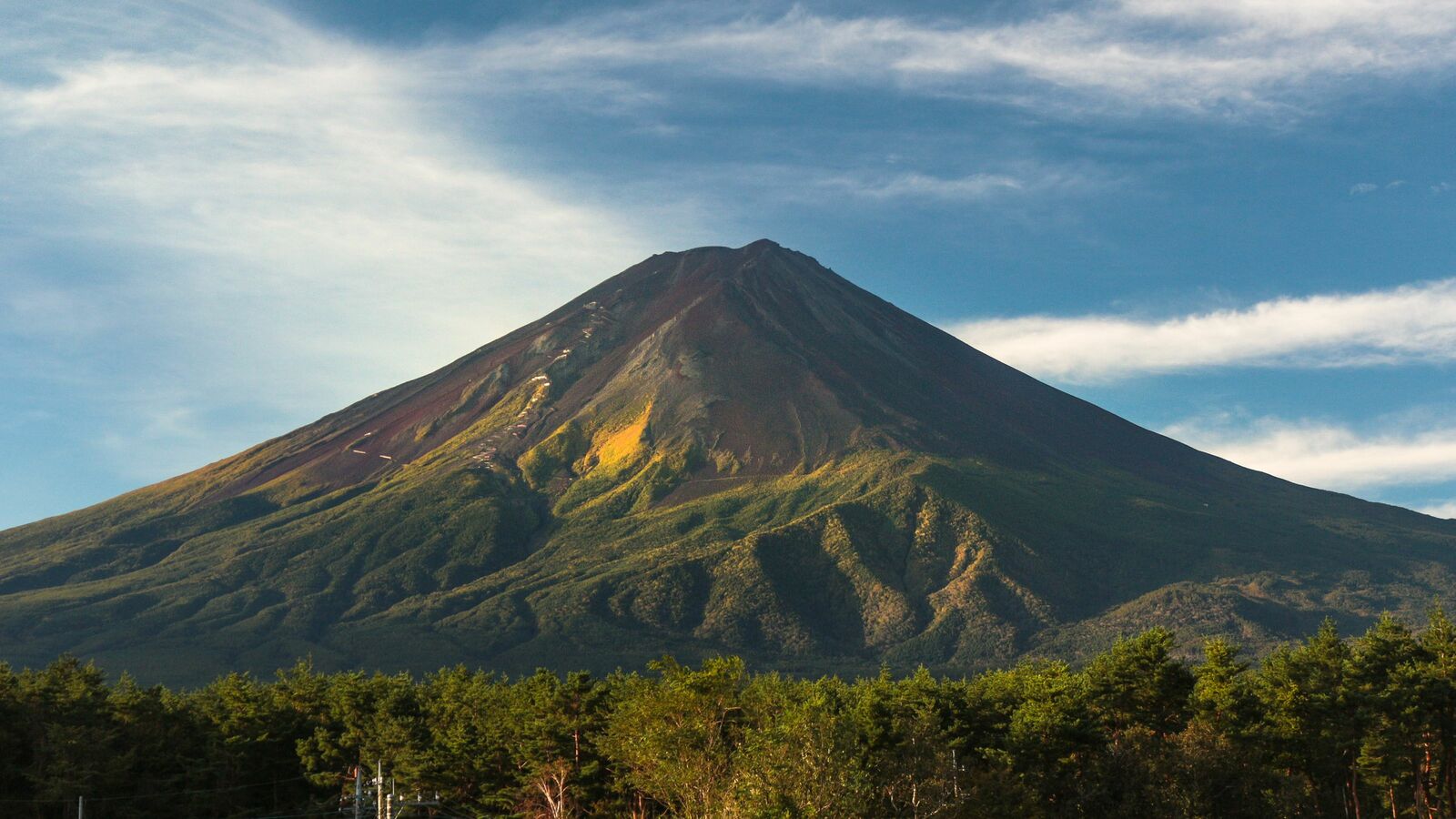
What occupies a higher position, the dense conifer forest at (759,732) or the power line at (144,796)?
the dense conifer forest at (759,732)

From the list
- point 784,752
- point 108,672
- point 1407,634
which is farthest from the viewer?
point 108,672

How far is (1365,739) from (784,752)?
1224 inches

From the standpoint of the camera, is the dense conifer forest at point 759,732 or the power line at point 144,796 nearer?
the dense conifer forest at point 759,732

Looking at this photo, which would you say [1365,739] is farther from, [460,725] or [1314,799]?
[460,725]

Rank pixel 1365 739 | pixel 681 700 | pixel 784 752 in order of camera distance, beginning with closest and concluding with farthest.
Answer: pixel 784 752
pixel 681 700
pixel 1365 739

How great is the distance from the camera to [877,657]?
7776 inches

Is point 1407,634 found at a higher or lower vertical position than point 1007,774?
higher

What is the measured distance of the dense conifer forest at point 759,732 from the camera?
53.2 m

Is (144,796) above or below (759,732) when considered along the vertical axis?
below

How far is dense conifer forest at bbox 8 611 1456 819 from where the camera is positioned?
5319cm

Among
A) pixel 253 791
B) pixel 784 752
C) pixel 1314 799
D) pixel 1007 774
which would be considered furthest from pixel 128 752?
pixel 1314 799

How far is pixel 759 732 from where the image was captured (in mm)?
49812

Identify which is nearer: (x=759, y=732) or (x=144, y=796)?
(x=759, y=732)

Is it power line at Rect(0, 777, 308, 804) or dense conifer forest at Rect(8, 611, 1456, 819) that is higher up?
dense conifer forest at Rect(8, 611, 1456, 819)
